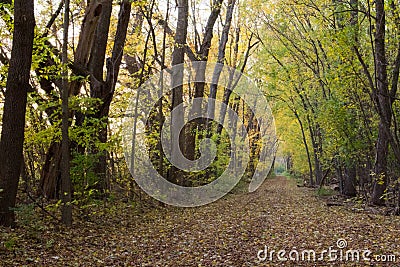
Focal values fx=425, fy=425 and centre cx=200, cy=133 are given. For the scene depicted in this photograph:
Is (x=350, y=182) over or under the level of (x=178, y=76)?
under

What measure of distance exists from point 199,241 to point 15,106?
430cm

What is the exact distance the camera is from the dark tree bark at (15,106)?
7.31 meters

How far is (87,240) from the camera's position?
26.5 ft

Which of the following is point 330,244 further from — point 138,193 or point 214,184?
point 214,184

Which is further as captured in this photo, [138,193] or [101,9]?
[138,193]

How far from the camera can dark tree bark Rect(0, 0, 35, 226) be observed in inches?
288

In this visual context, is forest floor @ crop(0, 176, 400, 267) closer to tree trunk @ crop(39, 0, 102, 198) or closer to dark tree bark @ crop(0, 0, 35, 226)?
dark tree bark @ crop(0, 0, 35, 226)

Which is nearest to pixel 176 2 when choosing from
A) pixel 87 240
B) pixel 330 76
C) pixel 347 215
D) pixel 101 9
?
pixel 101 9

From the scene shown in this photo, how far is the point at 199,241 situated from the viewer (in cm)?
853

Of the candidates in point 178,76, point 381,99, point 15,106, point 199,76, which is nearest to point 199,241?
point 15,106

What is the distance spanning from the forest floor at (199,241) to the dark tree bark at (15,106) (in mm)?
731

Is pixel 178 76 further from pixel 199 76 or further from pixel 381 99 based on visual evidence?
pixel 381 99

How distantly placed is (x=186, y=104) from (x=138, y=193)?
24.8ft

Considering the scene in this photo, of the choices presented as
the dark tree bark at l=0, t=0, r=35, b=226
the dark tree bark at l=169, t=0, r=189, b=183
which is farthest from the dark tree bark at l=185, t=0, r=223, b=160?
the dark tree bark at l=0, t=0, r=35, b=226
